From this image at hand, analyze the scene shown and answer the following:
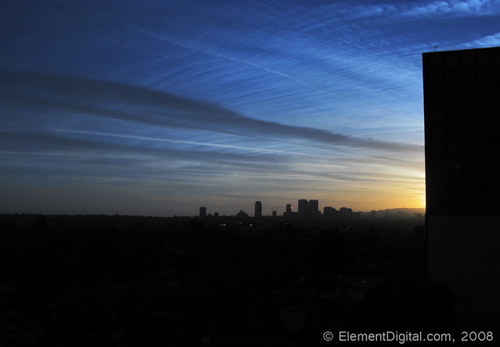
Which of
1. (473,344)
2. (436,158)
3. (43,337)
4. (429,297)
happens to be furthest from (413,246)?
(43,337)

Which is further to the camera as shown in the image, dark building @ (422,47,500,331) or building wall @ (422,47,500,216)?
building wall @ (422,47,500,216)

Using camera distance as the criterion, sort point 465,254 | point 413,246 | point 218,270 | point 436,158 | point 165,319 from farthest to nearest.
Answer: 1. point 413,246
2. point 218,270
3. point 436,158
4. point 465,254
5. point 165,319

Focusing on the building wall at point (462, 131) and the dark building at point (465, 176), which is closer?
the dark building at point (465, 176)

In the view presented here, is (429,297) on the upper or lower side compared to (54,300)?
upper

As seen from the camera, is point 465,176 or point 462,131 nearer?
point 465,176

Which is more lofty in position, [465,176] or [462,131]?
[462,131]

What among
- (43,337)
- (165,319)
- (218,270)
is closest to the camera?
(43,337)

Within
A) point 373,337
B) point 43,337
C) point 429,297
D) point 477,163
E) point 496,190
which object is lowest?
point 43,337

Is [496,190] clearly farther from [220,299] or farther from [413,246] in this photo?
[413,246]
